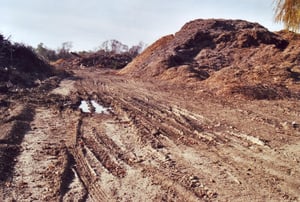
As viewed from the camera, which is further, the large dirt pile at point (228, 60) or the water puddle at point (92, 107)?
the large dirt pile at point (228, 60)

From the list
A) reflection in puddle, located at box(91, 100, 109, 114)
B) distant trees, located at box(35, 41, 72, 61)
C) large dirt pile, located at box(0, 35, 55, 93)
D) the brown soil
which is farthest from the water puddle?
distant trees, located at box(35, 41, 72, 61)

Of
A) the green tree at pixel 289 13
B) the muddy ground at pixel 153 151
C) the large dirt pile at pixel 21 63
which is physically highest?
the green tree at pixel 289 13

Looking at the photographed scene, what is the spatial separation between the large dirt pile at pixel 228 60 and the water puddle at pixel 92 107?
3.71 meters

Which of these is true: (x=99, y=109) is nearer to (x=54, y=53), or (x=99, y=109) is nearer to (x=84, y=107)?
(x=84, y=107)

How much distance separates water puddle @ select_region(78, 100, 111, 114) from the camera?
1056cm

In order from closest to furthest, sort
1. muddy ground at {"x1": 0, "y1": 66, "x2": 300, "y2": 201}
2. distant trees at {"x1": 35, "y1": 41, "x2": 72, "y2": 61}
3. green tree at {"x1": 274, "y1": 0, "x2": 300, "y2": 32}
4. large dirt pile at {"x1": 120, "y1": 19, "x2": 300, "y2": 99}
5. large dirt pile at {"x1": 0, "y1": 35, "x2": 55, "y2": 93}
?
muddy ground at {"x1": 0, "y1": 66, "x2": 300, "y2": 201} < green tree at {"x1": 274, "y1": 0, "x2": 300, "y2": 32} < large dirt pile at {"x1": 120, "y1": 19, "x2": 300, "y2": 99} < large dirt pile at {"x1": 0, "y1": 35, "x2": 55, "y2": 93} < distant trees at {"x1": 35, "y1": 41, "x2": 72, "y2": 61}

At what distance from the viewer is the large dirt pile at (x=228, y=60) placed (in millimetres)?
12672

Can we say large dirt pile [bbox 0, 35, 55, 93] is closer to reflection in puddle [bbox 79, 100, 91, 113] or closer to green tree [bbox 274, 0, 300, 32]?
reflection in puddle [bbox 79, 100, 91, 113]

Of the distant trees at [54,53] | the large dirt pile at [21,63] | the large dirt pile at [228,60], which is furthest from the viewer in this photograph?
the distant trees at [54,53]

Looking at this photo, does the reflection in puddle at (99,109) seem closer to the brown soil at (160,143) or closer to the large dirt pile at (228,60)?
the brown soil at (160,143)

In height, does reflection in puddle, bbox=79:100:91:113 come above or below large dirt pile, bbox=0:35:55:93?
below

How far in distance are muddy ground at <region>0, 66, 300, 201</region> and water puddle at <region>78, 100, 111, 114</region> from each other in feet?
0.81

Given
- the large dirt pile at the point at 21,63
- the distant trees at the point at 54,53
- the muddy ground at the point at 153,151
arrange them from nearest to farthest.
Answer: the muddy ground at the point at 153,151
the large dirt pile at the point at 21,63
the distant trees at the point at 54,53

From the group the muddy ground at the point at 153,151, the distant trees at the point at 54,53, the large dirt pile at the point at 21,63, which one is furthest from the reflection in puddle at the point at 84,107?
the distant trees at the point at 54,53
